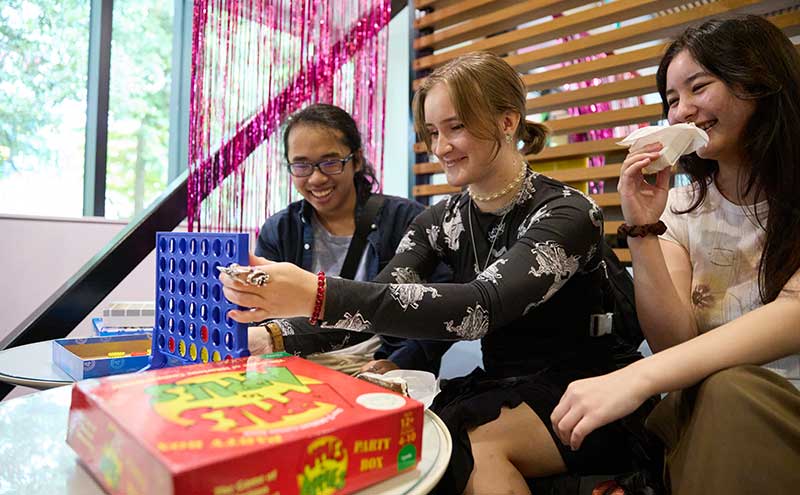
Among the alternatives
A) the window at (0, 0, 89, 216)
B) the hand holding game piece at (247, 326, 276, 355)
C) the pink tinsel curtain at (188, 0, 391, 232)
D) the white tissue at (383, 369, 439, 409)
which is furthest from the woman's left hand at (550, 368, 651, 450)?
the window at (0, 0, 89, 216)

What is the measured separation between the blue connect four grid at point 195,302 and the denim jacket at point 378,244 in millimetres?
617

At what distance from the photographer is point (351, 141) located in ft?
5.70

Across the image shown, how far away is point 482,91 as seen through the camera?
3.78 ft

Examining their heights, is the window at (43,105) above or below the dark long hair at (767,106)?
above

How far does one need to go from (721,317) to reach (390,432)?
830 mm

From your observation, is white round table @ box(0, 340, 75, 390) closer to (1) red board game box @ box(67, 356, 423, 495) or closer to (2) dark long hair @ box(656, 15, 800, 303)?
(1) red board game box @ box(67, 356, 423, 495)

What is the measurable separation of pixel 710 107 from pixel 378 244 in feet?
3.15

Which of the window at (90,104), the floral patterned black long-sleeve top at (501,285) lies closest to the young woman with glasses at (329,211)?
the floral patterned black long-sleeve top at (501,285)

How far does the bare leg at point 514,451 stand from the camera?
859mm

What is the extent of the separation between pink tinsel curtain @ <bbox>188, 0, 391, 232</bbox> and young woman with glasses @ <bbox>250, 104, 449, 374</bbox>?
53 centimetres

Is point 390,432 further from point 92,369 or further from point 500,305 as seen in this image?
point 92,369

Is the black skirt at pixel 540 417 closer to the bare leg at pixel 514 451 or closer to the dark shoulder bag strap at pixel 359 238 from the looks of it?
the bare leg at pixel 514 451

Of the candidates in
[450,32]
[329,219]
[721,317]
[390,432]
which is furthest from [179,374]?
[450,32]

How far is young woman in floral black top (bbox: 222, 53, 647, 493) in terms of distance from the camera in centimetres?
87
